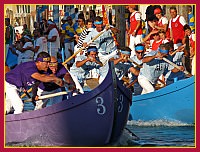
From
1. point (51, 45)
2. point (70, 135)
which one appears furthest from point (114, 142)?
point (51, 45)

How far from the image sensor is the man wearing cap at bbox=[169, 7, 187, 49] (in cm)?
1404

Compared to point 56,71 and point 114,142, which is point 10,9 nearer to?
point 56,71

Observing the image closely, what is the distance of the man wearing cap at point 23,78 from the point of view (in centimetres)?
1358

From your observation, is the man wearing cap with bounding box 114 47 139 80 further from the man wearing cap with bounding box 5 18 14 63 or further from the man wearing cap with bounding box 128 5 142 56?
the man wearing cap with bounding box 5 18 14 63

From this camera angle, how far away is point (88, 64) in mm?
13883

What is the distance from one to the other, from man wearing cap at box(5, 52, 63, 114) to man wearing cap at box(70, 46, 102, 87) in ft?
1.23

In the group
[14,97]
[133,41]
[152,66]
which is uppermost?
[133,41]

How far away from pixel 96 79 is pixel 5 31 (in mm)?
1404

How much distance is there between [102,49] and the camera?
45.6 ft

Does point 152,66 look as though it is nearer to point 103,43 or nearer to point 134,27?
point 134,27

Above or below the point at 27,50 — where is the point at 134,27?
above

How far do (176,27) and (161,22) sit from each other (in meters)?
0.22

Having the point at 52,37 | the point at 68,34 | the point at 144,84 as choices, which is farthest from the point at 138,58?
the point at 52,37

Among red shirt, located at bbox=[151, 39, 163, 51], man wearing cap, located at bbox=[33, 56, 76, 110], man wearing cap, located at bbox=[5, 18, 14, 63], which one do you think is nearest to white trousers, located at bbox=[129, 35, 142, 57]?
red shirt, located at bbox=[151, 39, 163, 51]
